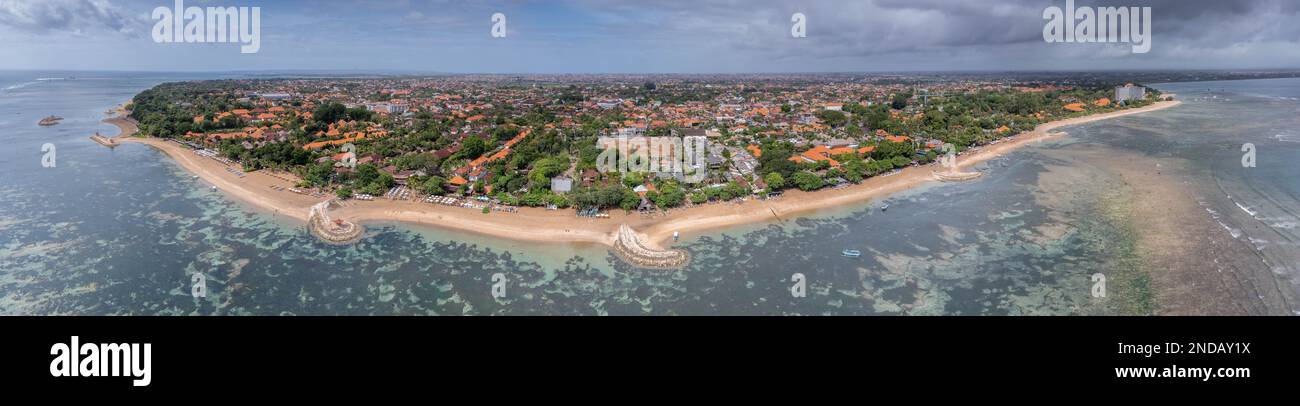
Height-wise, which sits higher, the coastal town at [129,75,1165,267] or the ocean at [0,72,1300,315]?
the coastal town at [129,75,1165,267]

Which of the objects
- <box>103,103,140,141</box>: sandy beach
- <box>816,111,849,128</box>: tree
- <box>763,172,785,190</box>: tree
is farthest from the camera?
<box>816,111,849,128</box>: tree

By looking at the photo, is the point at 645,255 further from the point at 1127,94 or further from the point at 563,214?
the point at 1127,94

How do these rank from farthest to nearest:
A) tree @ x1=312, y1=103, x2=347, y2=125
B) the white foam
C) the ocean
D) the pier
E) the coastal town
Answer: tree @ x1=312, y1=103, x2=347, y2=125, the pier, the coastal town, the white foam, the ocean

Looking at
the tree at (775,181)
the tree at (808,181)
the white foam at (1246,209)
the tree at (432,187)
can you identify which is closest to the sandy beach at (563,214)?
the tree at (808,181)

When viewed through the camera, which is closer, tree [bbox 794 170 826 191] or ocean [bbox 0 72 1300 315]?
ocean [bbox 0 72 1300 315]

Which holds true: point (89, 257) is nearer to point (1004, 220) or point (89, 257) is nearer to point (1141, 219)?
point (1004, 220)

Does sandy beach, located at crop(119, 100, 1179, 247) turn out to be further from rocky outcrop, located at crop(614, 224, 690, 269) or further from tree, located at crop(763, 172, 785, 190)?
rocky outcrop, located at crop(614, 224, 690, 269)

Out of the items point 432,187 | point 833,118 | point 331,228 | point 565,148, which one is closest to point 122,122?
point 565,148

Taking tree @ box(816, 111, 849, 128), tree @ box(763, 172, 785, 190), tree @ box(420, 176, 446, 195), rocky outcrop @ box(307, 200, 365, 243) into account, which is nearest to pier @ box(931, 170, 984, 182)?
tree @ box(763, 172, 785, 190)

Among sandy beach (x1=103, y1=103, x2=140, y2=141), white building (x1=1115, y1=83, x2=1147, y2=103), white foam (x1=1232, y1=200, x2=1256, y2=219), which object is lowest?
white foam (x1=1232, y1=200, x2=1256, y2=219)

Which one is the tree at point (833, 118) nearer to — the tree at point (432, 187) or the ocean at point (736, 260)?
the ocean at point (736, 260)

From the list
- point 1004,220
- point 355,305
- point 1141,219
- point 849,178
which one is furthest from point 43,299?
point 1141,219
